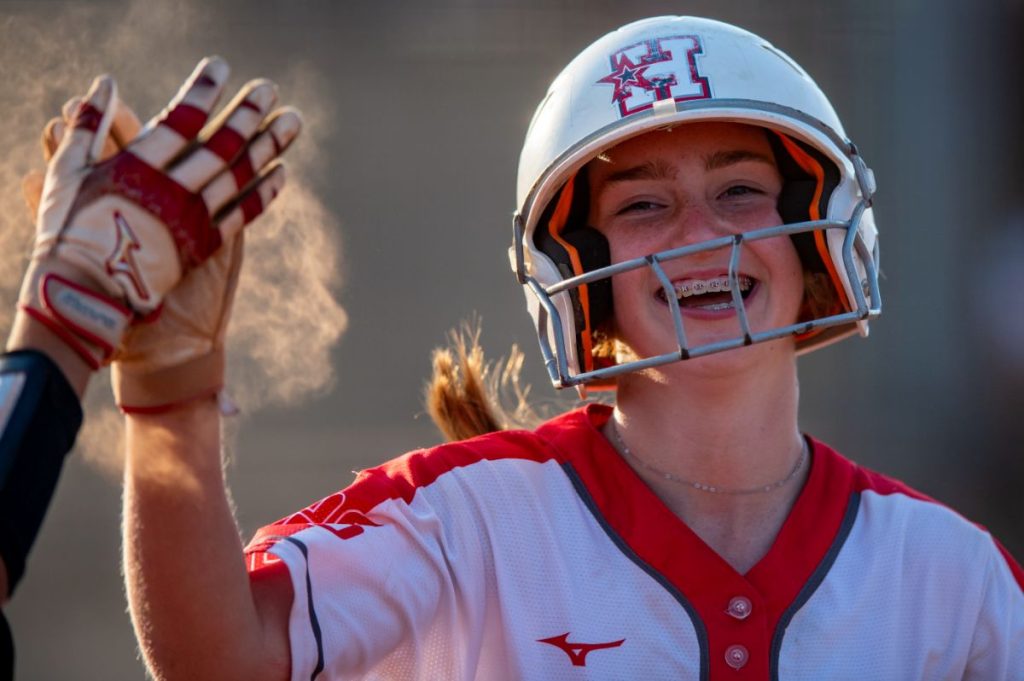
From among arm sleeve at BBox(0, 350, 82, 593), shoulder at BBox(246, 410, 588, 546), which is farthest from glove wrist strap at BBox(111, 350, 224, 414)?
shoulder at BBox(246, 410, 588, 546)

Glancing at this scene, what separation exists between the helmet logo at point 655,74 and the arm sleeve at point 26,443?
117 cm

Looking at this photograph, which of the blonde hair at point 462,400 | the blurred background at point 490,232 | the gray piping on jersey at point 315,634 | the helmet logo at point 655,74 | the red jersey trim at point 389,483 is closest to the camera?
the gray piping on jersey at point 315,634

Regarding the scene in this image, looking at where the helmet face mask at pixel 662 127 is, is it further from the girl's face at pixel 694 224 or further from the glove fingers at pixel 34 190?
the glove fingers at pixel 34 190

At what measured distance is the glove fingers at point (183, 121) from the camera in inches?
60.1

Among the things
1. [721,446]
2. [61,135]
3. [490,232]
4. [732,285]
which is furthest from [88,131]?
[490,232]

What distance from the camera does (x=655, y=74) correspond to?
2412mm

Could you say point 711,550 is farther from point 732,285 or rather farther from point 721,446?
point 732,285

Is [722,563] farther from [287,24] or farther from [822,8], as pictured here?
[822,8]

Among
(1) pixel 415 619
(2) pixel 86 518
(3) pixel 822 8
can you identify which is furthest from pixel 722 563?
(3) pixel 822 8

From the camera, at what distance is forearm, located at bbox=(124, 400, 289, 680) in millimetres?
1635

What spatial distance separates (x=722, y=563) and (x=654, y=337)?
14.6 inches

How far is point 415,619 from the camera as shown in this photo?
6.70ft

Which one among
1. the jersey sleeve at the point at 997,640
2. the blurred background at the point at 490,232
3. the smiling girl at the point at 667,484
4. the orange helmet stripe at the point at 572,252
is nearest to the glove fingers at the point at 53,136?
the smiling girl at the point at 667,484

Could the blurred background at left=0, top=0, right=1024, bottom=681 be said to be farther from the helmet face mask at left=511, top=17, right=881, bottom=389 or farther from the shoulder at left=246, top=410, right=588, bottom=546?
the shoulder at left=246, top=410, right=588, bottom=546
